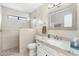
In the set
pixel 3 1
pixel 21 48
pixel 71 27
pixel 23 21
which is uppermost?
pixel 3 1

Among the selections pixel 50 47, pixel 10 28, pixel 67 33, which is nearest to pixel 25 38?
pixel 10 28

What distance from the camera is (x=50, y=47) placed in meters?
1.24

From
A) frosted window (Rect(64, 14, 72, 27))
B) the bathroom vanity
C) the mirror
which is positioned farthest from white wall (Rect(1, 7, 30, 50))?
frosted window (Rect(64, 14, 72, 27))

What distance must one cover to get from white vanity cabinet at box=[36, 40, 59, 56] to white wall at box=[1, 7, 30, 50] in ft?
1.18

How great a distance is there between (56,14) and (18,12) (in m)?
0.67

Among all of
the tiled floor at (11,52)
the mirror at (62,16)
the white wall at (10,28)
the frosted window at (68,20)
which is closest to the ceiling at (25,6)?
the white wall at (10,28)

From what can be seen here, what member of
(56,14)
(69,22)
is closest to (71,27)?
(69,22)


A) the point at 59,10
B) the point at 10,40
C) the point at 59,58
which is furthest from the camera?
the point at 59,10

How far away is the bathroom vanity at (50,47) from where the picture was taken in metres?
1.09

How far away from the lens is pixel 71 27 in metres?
1.26

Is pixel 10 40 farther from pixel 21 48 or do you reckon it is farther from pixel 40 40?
pixel 40 40

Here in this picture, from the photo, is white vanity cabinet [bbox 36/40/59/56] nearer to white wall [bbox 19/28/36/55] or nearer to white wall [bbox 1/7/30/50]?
white wall [bbox 19/28/36/55]

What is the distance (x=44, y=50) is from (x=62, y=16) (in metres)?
0.65

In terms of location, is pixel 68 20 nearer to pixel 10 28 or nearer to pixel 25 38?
pixel 25 38
